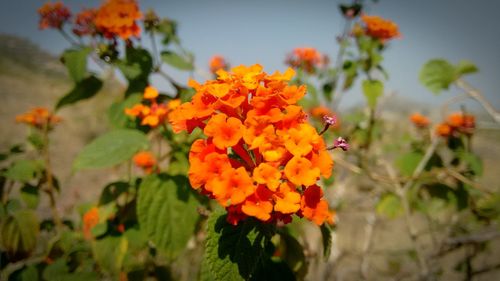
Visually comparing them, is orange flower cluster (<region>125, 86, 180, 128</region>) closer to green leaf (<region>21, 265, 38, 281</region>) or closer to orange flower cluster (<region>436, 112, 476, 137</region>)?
green leaf (<region>21, 265, 38, 281</region>)

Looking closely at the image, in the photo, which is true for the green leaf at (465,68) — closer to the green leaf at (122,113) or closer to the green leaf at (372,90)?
the green leaf at (372,90)

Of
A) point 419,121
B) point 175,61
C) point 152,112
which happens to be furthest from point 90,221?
point 419,121

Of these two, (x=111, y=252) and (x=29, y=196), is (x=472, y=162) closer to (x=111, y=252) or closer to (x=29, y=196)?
(x=111, y=252)

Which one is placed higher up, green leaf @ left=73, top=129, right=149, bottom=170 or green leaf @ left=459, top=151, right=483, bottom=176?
green leaf @ left=73, top=129, right=149, bottom=170

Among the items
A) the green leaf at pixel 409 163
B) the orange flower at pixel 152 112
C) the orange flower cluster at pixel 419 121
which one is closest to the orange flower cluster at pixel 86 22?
the orange flower at pixel 152 112

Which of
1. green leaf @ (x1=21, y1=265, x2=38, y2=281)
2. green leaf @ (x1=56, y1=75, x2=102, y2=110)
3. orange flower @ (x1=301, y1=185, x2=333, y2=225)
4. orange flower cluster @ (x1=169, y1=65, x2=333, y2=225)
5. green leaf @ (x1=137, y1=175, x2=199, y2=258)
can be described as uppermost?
green leaf @ (x1=56, y1=75, x2=102, y2=110)

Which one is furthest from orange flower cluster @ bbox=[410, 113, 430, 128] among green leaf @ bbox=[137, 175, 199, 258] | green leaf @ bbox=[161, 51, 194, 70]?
green leaf @ bbox=[137, 175, 199, 258]

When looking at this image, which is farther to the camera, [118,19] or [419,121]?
[419,121]
